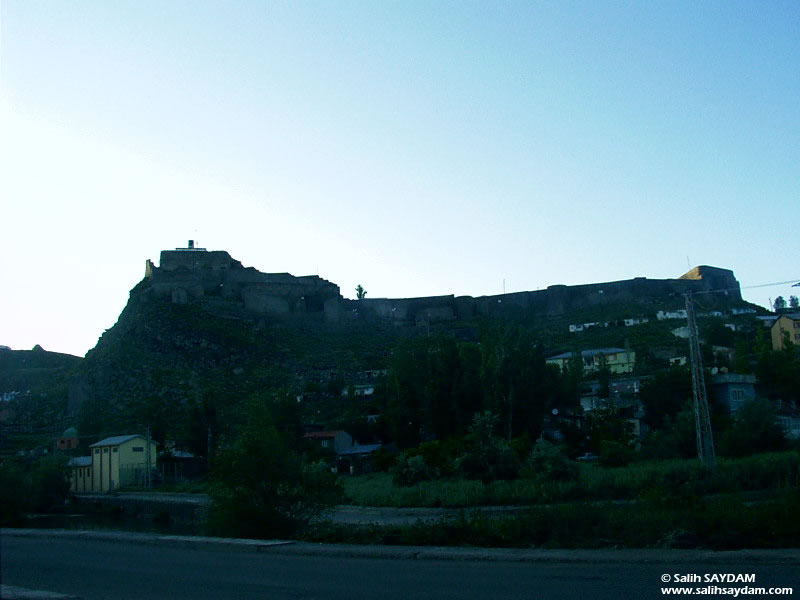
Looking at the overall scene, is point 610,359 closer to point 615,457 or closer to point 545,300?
point 545,300

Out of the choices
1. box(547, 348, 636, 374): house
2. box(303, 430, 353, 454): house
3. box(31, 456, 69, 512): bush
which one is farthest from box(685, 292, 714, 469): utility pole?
box(547, 348, 636, 374): house

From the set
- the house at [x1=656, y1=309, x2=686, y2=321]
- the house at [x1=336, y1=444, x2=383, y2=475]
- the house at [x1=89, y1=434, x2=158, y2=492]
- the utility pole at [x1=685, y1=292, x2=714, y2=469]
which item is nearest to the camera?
the utility pole at [x1=685, y1=292, x2=714, y2=469]

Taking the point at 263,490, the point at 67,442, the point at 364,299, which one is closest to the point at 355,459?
the point at 67,442

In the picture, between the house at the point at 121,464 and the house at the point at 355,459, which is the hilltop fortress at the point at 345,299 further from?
the house at the point at 355,459

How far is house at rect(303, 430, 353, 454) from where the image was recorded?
4659cm

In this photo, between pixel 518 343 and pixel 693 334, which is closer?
pixel 693 334

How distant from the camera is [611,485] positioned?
21.7 metres

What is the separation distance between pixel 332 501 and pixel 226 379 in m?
57.0

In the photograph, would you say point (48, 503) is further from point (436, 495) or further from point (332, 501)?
point (332, 501)

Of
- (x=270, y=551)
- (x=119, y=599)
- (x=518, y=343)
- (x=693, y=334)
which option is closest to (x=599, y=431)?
(x=518, y=343)

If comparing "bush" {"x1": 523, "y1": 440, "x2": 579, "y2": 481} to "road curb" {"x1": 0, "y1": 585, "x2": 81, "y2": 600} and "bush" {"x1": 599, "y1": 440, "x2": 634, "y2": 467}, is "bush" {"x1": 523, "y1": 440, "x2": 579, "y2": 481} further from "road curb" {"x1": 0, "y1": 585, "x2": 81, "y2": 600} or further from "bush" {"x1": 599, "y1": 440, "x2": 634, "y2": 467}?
"road curb" {"x1": 0, "y1": 585, "x2": 81, "y2": 600}

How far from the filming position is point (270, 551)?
1020 cm

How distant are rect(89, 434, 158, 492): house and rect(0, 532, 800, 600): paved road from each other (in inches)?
1462

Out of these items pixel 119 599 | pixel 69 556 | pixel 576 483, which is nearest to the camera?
pixel 119 599
